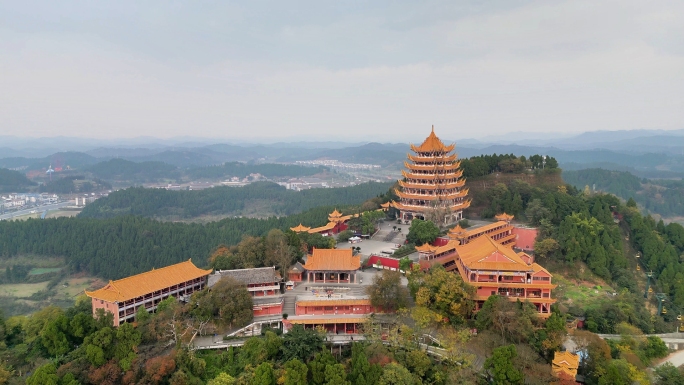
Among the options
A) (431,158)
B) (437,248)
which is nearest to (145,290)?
(437,248)

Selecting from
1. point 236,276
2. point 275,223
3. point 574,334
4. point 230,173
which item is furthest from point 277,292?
point 230,173

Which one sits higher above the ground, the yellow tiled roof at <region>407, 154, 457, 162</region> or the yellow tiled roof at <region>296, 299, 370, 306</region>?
the yellow tiled roof at <region>407, 154, 457, 162</region>

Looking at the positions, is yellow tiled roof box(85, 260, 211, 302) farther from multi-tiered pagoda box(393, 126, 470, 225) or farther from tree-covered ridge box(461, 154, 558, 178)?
tree-covered ridge box(461, 154, 558, 178)

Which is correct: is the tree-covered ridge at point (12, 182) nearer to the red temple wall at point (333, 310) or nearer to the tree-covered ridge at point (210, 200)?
the tree-covered ridge at point (210, 200)

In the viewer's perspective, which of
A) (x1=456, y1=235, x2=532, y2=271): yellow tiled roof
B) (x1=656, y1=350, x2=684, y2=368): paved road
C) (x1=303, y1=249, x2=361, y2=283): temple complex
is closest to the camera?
(x1=656, y1=350, x2=684, y2=368): paved road

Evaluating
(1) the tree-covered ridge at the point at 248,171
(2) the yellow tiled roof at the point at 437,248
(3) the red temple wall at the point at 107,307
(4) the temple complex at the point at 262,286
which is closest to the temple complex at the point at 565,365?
(2) the yellow tiled roof at the point at 437,248

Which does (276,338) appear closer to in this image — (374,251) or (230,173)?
(374,251)

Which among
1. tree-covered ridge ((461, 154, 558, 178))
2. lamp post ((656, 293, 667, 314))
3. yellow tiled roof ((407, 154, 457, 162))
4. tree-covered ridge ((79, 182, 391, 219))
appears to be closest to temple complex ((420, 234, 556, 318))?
lamp post ((656, 293, 667, 314))
